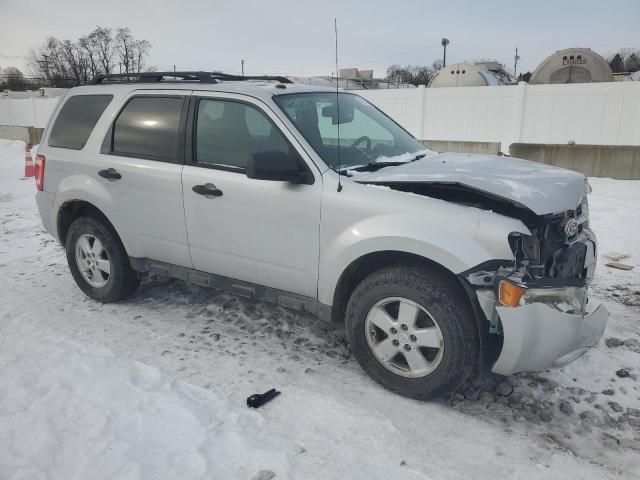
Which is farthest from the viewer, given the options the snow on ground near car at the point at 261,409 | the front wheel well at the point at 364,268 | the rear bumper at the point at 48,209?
the rear bumper at the point at 48,209

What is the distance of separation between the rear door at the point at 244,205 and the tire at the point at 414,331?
0.46 m

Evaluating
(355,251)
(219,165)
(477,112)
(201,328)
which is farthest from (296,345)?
(477,112)

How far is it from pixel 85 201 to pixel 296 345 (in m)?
2.34

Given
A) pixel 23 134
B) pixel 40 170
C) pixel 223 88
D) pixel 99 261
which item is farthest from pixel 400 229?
pixel 23 134

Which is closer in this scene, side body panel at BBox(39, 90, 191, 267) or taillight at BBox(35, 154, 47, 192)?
side body panel at BBox(39, 90, 191, 267)

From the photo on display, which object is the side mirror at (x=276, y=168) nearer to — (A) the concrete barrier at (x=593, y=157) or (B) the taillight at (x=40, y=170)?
(B) the taillight at (x=40, y=170)

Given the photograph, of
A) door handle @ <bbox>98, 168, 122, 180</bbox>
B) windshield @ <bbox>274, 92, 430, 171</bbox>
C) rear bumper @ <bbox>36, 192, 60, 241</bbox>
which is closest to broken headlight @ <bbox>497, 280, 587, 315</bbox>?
windshield @ <bbox>274, 92, 430, 171</bbox>

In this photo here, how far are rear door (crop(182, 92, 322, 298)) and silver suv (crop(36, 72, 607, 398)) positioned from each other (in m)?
0.01

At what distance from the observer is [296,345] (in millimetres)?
4066

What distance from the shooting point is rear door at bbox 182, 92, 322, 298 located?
11.7 feet

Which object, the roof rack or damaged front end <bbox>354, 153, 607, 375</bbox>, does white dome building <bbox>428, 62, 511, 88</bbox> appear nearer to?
the roof rack

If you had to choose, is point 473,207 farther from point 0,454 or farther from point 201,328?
point 0,454

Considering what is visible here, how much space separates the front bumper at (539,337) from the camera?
2.88 meters

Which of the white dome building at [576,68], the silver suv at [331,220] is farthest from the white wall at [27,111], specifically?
the silver suv at [331,220]
